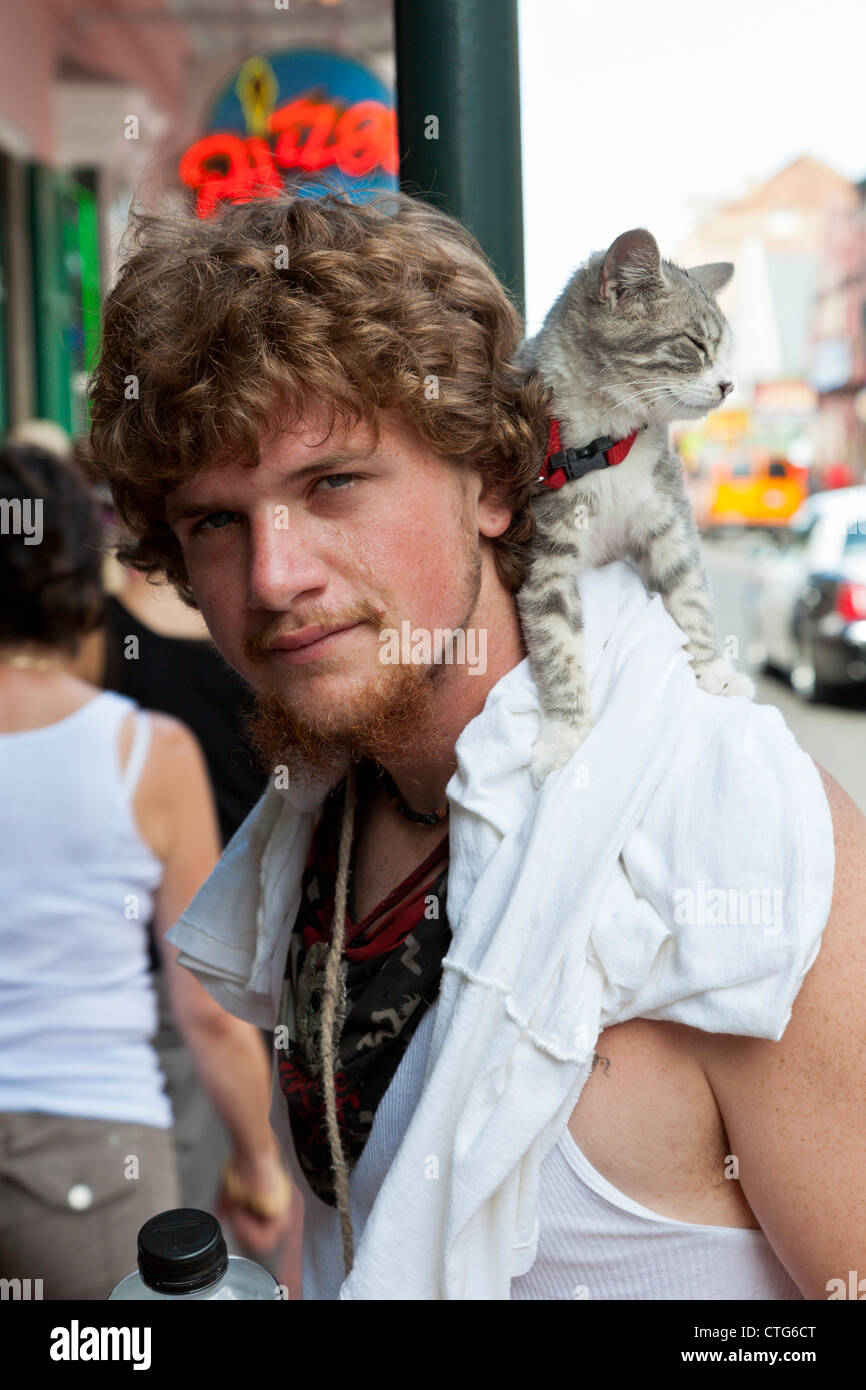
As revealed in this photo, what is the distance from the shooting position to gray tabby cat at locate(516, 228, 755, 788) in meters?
1.53

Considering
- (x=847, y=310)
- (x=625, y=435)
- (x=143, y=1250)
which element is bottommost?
(x=143, y=1250)

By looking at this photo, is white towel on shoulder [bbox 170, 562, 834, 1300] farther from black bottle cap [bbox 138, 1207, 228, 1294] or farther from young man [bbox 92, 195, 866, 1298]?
black bottle cap [bbox 138, 1207, 228, 1294]

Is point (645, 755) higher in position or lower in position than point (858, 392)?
lower

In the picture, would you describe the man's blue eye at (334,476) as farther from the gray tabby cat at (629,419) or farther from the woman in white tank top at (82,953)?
the woman in white tank top at (82,953)

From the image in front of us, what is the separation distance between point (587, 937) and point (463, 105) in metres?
0.96

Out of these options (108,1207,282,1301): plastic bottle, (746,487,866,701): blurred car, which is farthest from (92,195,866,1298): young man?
(746,487,866,701): blurred car

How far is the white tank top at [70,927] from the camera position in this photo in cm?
236

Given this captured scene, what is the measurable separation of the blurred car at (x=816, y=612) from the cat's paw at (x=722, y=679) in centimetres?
222

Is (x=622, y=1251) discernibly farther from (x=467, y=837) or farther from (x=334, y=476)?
(x=334, y=476)

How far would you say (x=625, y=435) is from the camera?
5.11ft

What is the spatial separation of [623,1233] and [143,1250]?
511mm

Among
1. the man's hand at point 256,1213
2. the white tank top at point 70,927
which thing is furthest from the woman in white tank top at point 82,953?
the man's hand at point 256,1213

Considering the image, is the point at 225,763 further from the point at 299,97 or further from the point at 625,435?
the point at 299,97
